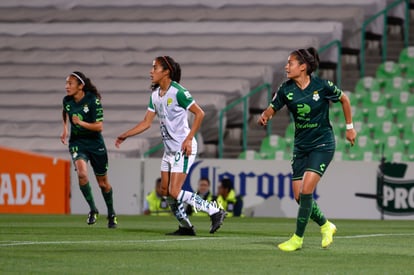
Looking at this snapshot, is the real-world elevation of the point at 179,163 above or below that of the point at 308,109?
below

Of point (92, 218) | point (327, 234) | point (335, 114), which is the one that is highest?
point (335, 114)

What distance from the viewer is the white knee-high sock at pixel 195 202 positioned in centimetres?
1329

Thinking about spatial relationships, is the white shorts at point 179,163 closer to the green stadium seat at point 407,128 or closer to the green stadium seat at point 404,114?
the green stadium seat at point 407,128

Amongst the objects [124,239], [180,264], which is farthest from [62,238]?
[180,264]

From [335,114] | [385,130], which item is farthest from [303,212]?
[335,114]

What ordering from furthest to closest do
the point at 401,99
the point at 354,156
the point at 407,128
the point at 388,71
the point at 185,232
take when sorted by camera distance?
the point at 388,71 → the point at 401,99 → the point at 407,128 → the point at 354,156 → the point at 185,232

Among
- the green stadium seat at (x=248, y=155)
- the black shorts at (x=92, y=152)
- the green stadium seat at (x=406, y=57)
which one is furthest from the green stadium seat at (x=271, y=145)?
the black shorts at (x=92, y=152)

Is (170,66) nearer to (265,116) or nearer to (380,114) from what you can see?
(265,116)

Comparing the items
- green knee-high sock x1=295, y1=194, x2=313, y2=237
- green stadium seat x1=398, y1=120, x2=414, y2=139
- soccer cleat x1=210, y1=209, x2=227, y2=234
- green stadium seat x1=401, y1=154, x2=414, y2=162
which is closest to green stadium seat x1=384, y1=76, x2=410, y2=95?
green stadium seat x1=398, y1=120, x2=414, y2=139

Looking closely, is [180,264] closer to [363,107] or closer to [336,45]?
[363,107]

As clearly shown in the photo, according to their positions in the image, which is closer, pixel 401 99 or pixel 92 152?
pixel 92 152

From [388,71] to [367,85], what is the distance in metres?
0.69

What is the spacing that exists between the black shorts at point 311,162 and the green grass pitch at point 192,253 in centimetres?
76

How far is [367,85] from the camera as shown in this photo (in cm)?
2722
